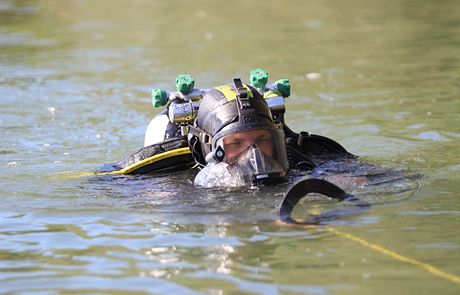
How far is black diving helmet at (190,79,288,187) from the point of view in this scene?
596 cm

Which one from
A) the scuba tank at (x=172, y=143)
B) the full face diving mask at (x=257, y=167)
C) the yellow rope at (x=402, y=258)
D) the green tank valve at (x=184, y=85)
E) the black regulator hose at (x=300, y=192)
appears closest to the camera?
the yellow rope at (x=402, y=258)

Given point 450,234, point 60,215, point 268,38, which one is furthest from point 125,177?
point 268,38

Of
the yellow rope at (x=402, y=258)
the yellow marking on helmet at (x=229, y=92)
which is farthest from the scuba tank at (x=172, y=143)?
the yellow rope at (x=402, y=258)

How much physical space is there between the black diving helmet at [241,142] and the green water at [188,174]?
0.14m

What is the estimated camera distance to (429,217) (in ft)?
18.5

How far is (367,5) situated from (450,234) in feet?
49.1

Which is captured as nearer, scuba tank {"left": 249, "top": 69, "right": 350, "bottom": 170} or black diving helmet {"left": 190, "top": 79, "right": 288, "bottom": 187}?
black diving helmet {"left": 190, "top": 79, "right": 288, "bottom": 187}

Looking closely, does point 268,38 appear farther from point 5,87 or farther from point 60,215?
point 60,215

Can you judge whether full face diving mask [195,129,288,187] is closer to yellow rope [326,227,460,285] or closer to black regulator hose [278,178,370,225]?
black regulator hose [278,178,370,225]

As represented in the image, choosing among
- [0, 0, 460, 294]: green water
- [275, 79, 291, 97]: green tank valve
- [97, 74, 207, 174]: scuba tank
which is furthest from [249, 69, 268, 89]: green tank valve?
[0, 0, 460, 294]: green water

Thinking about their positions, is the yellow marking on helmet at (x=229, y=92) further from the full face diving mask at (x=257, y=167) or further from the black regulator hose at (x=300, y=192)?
the black regulator hose at (x=300, y=192)

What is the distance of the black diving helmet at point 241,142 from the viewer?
5.96 metres

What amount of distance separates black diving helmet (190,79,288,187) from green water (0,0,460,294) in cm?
14

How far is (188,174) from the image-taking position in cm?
676
